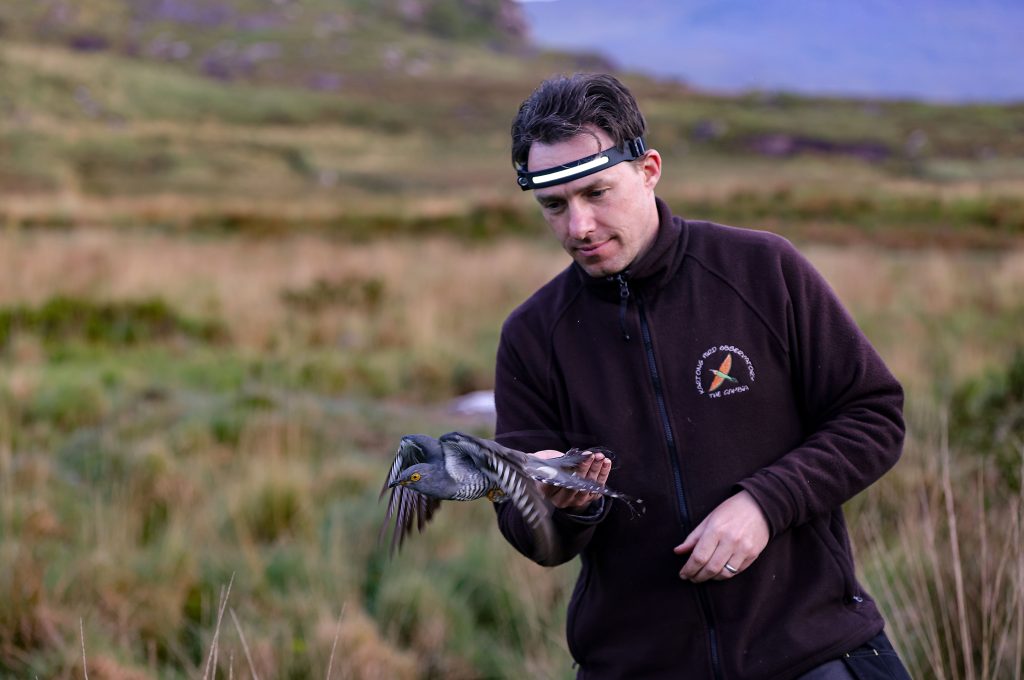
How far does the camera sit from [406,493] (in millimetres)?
2490

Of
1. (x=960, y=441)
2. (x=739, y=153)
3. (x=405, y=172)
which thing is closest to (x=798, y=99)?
(x=739, y=153)

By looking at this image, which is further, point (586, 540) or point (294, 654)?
point (294, 654)

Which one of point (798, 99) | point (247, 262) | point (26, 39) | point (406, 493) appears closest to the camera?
point (406, 493)

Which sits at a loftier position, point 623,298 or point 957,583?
point 623,298

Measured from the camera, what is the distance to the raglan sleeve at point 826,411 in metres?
2.37

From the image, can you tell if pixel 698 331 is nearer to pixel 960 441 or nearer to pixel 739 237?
pixel 739 237

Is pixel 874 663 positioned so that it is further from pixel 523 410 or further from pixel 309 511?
pixel 309 511

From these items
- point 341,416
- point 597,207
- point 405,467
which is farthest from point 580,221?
point 341,416

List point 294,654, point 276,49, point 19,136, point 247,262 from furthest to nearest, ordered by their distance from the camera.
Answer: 1. point 276,49
2. point 19,136
3. point 247,262
4. point 294,654

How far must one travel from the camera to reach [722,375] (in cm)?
250

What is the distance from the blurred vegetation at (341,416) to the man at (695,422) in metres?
0.92

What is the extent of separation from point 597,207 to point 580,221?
0.22 feet

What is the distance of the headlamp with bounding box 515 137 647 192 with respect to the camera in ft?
8.00

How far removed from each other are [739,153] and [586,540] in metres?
53.8
